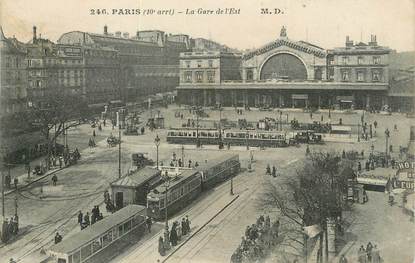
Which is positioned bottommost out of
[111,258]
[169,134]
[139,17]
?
[111,258]

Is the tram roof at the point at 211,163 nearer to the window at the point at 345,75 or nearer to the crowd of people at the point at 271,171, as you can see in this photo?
the crowd of people at the point at 271,171

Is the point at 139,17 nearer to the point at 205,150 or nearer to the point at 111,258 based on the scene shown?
the point at 111,258

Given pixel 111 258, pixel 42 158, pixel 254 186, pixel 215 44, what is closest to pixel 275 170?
pixel 254 186

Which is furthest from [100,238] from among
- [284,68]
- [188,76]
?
[188,76]

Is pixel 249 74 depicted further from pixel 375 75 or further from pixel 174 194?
pixel 174 194

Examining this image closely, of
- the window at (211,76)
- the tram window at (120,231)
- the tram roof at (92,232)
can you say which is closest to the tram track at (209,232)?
the tram window at (120,231)

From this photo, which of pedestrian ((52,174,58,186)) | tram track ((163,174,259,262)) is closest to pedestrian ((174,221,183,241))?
tram track ((163,174,259,262))
